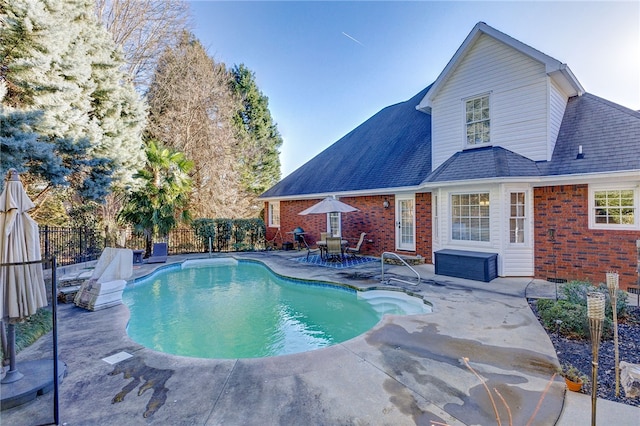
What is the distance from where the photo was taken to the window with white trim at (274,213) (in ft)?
58.9

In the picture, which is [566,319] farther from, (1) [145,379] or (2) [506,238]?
(1) [145,379]

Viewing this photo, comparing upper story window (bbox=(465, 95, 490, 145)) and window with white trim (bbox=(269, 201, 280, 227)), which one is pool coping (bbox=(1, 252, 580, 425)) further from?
window with white trim (bbox=(269, 201, 280, 227))

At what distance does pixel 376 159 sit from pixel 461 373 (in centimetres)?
1129

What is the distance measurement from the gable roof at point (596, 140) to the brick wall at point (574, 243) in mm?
636

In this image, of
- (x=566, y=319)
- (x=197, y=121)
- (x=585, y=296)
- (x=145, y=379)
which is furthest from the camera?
(x=197, y=121)

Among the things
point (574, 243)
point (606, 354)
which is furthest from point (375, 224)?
point (606, 354)

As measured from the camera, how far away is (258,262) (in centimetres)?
1288

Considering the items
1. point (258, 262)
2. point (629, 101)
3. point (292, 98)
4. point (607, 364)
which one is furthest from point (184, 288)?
point (292, 98)

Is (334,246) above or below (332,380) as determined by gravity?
above

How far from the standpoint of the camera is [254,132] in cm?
2902

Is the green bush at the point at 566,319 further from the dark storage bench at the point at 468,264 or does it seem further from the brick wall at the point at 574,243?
the brick wall at the point at 574,243

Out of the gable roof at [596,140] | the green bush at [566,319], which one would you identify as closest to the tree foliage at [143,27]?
the gable roof at [596,140]

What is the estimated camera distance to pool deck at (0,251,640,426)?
113 inches

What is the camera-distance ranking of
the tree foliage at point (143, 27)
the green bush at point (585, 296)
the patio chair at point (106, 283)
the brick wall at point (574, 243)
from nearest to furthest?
the green bush at point (585, 296), the patio chair at point (106, 283), the brick wall at point (574, 243), the tree foliage at point (143, 27)
